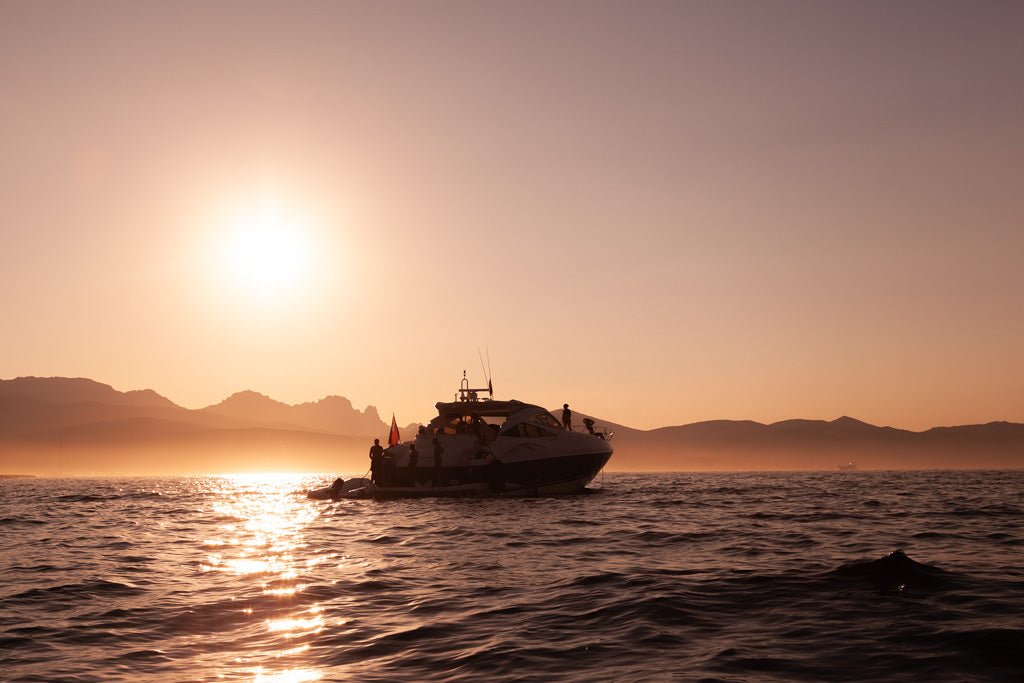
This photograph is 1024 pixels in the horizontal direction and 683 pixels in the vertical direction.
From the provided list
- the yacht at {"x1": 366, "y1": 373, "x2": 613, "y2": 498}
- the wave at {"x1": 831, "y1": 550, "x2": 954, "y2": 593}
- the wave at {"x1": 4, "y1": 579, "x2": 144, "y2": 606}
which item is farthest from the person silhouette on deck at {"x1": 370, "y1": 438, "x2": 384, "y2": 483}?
the wave at {"x1": 831, "y1": 550, "x2": 954, "y2": 593}

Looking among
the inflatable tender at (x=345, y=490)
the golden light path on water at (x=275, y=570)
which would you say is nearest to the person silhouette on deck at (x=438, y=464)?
the inflatable tender at (x=345, y=490)

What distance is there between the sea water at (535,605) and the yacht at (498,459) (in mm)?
20444

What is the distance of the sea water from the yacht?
67.1ft

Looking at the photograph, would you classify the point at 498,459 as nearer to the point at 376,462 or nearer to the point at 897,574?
the point at 376,462

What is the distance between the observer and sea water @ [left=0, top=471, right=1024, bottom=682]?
10.0 metres

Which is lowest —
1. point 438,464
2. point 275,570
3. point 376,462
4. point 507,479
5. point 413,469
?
point 275,570

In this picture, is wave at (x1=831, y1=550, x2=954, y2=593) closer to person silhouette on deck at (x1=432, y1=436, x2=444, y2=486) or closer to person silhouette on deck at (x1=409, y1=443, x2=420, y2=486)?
person silhouette on deck at (x1=432, y1=436, x2=444, y2=486)

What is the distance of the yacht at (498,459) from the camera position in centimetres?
4838

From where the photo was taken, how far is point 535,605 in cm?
1405

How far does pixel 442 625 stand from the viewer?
12695mm

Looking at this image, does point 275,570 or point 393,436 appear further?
point 393,436

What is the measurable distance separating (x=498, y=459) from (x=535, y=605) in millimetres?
34561

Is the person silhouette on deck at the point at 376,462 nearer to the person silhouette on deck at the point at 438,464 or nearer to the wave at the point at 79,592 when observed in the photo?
the person silhouette on deck at the point at 438,464

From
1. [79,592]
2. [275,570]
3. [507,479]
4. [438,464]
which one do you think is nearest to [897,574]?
[275,570]
